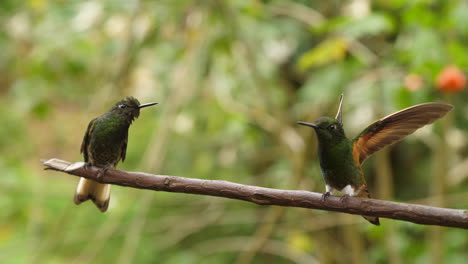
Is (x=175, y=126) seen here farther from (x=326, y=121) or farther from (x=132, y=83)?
(x=326, y=121)

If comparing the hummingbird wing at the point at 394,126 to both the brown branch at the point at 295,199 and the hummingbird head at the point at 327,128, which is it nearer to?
the hummingbird head at the point at 327,128

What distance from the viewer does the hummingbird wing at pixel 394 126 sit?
954mm

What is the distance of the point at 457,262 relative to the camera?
3301mm

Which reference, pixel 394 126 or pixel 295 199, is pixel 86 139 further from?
pixel 394 126

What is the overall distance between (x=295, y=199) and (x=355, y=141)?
37cm

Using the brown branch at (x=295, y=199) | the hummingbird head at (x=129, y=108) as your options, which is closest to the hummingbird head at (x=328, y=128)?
the brown branch at (x=295, y=199)

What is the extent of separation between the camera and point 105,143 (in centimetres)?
122

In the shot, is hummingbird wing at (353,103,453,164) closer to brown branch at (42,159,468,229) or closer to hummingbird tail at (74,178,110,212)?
brown branch at (42,159,468,229)

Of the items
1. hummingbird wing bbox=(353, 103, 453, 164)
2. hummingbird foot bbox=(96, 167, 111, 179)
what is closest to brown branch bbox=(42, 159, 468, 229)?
hummingbird foot bbox=(96, 167, 111, 179)

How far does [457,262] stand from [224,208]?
5.57 feet

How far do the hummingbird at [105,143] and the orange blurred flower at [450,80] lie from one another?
56.2 inches

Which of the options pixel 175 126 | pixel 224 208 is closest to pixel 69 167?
pixel 175 126

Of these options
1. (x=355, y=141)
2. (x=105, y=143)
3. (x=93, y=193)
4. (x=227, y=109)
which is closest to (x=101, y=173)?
(x=93, y=193)

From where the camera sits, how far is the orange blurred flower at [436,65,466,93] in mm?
2162
